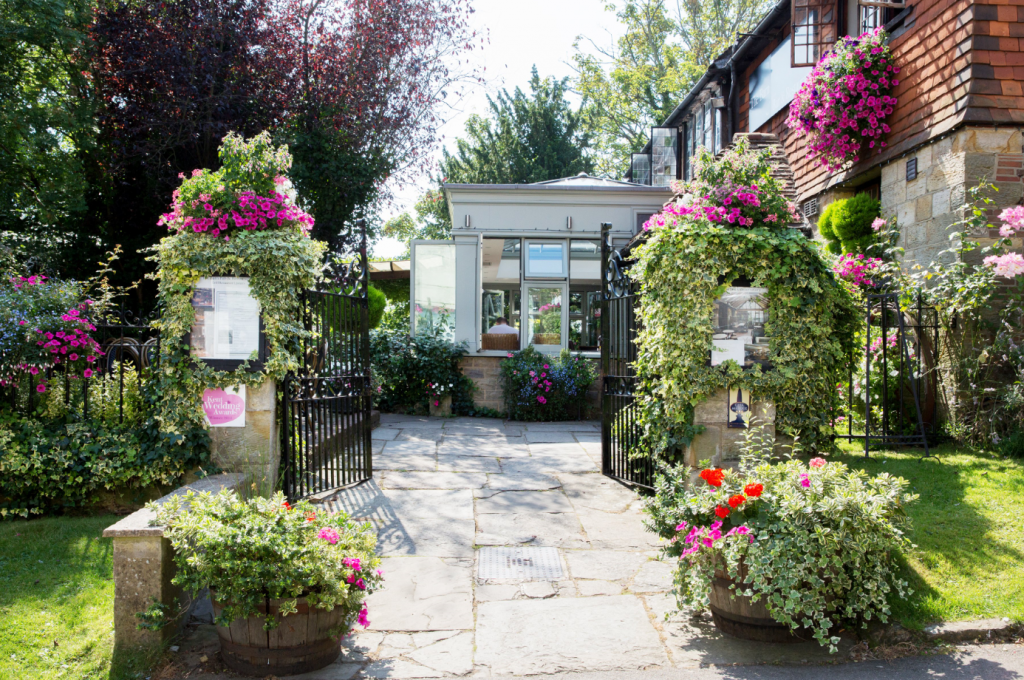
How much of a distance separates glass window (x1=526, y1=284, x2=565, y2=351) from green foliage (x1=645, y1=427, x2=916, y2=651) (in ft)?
29.6

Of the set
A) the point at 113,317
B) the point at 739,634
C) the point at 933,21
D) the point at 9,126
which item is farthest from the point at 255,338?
the point at 933,21

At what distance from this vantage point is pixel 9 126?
8.41 meters

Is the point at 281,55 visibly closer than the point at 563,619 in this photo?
No

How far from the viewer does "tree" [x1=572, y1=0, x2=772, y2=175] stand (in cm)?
2406

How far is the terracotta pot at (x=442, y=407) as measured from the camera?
1138cm

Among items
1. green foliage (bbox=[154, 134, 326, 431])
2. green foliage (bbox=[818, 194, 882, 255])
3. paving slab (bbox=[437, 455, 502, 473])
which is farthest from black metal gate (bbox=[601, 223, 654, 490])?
green foliage (bbox=[818, 194, 882, 255])

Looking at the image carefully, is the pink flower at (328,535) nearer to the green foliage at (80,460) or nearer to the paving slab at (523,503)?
Answer: the green foliage at (80,460)

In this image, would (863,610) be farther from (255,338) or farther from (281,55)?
(281,55)

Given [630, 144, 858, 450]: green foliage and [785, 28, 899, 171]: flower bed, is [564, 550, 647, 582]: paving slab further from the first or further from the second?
[785, 28, 899, 171]: flower bed

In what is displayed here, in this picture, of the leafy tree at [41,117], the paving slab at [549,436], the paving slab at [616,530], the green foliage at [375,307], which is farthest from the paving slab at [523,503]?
the green foliage at [375,307]

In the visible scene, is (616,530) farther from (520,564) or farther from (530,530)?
(520,564)

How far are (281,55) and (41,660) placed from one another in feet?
33.7

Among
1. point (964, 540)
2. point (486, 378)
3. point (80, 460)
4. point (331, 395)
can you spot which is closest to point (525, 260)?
point (486, 378)

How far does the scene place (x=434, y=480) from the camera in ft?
21.6
